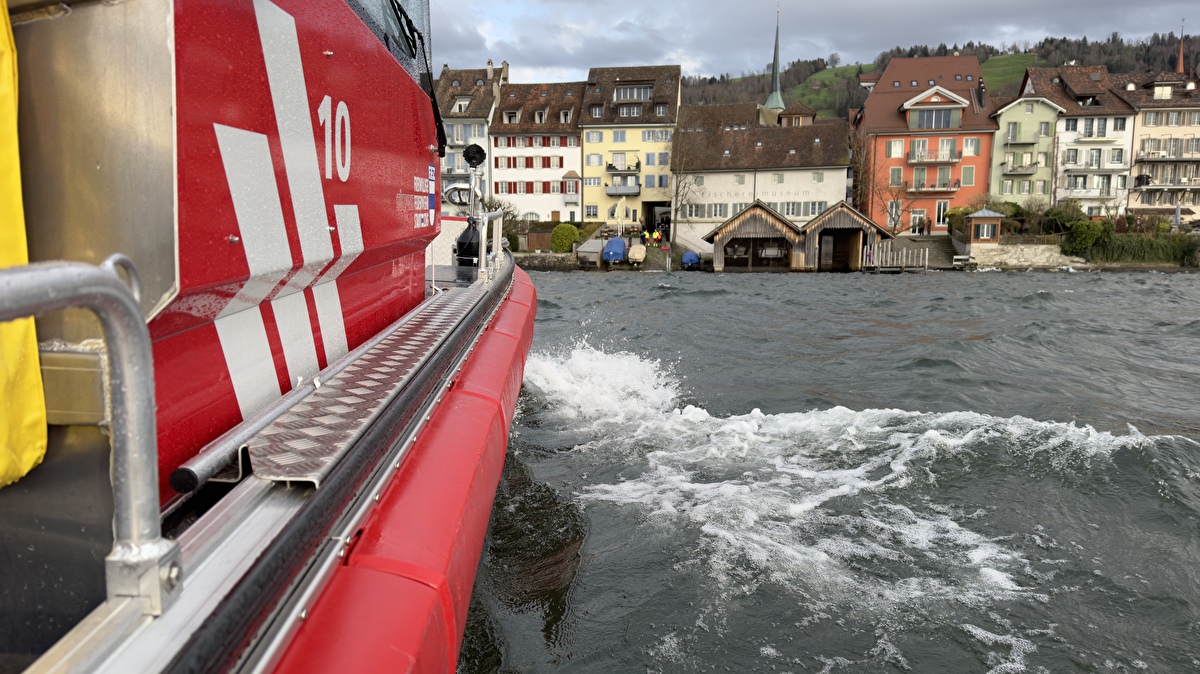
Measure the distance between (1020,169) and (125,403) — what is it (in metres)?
63.4

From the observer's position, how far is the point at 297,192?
10.2 feet

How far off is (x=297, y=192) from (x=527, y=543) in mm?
2846

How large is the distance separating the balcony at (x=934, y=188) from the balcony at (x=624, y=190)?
18.2 meters

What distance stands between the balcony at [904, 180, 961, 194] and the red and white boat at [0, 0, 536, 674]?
57632 millimetres

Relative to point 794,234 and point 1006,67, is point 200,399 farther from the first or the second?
point 1006,67

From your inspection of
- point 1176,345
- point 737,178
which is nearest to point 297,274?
point 1176,345

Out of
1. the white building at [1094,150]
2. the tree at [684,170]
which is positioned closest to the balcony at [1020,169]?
the white building at [1094,150]

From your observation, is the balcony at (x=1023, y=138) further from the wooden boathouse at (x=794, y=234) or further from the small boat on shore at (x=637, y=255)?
the small boat on shore at (x=637, y=255)

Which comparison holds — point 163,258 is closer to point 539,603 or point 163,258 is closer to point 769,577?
point 539,603

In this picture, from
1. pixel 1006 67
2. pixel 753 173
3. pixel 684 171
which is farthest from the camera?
pixel 1006 67

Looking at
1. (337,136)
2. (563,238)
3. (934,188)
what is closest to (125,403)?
(337,136)

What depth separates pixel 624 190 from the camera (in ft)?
192

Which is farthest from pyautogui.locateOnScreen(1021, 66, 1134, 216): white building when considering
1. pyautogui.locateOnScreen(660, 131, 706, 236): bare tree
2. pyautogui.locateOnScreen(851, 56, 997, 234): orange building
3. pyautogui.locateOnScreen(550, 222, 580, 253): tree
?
pyautogui.locateOnScreen(550, 222, 580, 253): tree

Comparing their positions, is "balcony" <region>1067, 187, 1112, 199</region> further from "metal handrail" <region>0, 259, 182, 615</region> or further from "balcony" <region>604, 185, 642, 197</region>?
"metal handrail" <region>0, 259, 182, 615</region>
